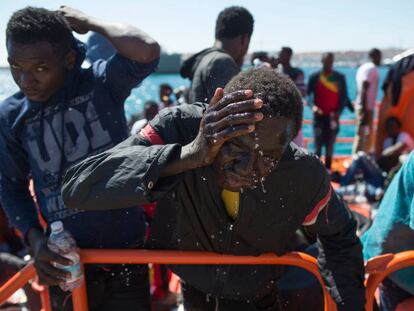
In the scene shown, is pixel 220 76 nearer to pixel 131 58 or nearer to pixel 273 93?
pixel 131 58

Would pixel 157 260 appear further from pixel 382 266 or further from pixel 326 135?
pixel 326 135

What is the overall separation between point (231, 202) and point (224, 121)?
1.87ft

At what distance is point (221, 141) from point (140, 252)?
2.48 ft

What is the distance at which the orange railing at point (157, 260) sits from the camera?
1918mm

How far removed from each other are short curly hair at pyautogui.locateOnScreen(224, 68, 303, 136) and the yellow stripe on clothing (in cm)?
37

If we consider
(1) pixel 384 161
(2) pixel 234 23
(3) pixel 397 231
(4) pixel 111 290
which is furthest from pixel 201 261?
(1) pixel 384 161

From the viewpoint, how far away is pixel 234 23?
3750mm

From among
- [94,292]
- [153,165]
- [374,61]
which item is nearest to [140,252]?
[94,292]

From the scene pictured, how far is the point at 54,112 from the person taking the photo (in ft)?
6.91

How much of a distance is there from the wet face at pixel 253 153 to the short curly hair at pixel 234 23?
2.30 metres

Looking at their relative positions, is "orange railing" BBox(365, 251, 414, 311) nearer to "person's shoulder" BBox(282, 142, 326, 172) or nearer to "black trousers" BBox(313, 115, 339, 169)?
"person's shoulder" BBox(282, 142, 326, 172)

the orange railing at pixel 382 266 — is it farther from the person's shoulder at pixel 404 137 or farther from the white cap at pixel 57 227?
the person's shoulder at pixel 404 137

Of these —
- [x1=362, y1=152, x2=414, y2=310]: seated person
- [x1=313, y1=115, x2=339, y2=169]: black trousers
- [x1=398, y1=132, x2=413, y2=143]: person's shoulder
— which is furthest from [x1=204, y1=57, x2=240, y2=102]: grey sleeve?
[x1=313, y1=115, x2=339, y2=169]: black trousers

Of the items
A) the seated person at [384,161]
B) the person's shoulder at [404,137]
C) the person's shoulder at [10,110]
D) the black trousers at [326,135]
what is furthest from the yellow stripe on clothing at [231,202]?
the black trousers at [326,135]
